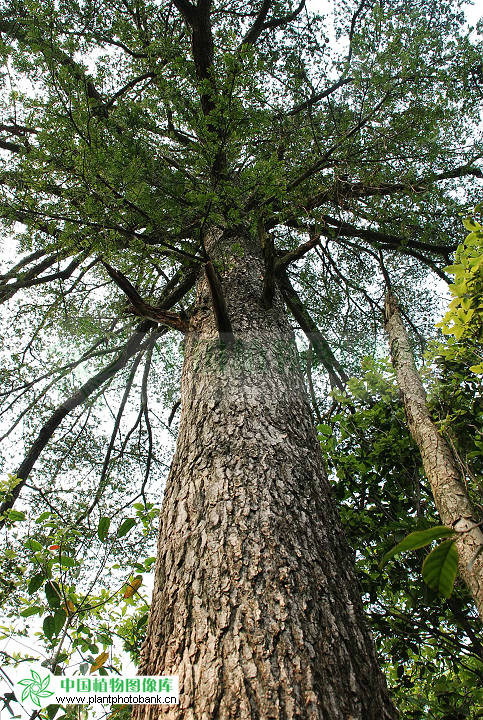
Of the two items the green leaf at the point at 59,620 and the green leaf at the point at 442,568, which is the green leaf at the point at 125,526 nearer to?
the green leaf at the point at 59,620

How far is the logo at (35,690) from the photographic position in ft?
4.85

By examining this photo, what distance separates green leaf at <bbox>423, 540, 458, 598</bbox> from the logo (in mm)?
1568

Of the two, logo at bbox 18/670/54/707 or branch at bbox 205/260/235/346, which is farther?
branch at bbox 205/260/235/346

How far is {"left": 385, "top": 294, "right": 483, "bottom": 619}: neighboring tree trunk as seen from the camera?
1574mm

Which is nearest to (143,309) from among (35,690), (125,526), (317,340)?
(125,526)

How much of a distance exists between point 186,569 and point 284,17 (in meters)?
6.73

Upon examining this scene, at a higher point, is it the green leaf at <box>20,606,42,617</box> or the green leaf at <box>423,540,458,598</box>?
the green leaf at <box>20,606,42,617</box>

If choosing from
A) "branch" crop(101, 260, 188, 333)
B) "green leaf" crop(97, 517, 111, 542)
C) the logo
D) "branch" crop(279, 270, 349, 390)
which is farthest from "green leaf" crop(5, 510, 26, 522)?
"branch" crop(279, 270, 349, 390)

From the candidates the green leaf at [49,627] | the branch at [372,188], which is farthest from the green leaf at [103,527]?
the branch at [372,188]

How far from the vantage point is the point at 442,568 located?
2.06ft

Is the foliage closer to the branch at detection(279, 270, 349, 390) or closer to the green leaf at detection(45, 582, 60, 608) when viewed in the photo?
the green leaf at detection(45, 582, 60, 608)

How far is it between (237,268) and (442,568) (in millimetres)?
2838

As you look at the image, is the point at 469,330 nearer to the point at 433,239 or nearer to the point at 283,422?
the point at 283,422

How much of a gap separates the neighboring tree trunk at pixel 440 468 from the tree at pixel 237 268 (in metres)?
0.48
